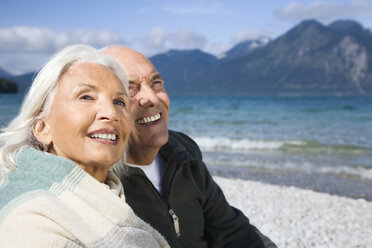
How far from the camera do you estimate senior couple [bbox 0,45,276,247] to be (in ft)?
4.46

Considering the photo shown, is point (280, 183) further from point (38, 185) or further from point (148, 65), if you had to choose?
point (38, 185)

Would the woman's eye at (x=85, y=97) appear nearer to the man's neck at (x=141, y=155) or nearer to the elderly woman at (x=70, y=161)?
the elderly woman at (x=70, y=161)

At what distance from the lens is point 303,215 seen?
6.72 meters

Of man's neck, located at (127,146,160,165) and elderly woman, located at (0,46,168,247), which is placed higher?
elderly woman, located at (0,46,168,247)

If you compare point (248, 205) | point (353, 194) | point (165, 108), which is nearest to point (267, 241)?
point (165, 108)

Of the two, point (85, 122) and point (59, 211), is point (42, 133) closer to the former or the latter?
point (85, 122)

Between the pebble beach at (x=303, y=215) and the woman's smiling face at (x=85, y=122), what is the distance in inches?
166

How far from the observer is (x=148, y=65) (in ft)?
8.29

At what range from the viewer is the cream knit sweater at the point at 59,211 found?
1.30m

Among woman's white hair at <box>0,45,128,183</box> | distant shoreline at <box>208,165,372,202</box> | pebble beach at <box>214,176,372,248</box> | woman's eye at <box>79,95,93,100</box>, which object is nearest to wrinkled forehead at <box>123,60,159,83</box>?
woman's white hair at <box>0,45,128,183</box>

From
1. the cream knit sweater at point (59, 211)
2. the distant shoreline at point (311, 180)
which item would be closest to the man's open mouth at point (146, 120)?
the cream knit sweater at point (59, 211)

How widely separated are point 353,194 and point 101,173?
7.49 metres

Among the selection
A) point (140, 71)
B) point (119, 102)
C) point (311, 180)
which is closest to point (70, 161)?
point (119, 102)

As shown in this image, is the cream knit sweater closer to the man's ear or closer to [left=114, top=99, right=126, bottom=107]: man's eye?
the man's ear
